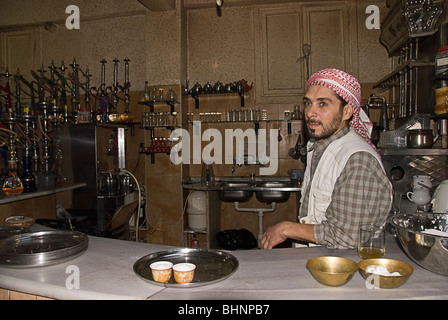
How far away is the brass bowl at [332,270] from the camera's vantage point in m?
1.20

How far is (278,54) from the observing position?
5039 mm

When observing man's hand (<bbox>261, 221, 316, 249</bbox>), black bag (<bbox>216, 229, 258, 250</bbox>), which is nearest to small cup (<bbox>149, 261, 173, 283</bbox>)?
man's hand (<bbox>261, 221, 316, 249</bbox>)

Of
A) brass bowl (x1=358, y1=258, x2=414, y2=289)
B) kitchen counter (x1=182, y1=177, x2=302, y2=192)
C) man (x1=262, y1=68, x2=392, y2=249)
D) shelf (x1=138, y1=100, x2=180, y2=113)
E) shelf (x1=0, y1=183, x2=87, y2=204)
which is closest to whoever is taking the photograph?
brass bowl (x1=358, y1=258, x2=414, y2=289)

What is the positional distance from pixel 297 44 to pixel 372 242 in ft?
13.4

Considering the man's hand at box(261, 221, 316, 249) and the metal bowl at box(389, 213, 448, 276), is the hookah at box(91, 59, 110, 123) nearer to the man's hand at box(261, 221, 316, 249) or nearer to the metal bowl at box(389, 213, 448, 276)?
the man's hand at box(261, 221, 316, 249)

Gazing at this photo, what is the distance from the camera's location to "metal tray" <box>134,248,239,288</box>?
50.7 inches

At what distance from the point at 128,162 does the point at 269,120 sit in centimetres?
225

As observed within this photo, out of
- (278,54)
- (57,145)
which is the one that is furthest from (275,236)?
(278,54)

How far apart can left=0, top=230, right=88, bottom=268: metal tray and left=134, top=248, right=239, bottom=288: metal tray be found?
0.35 m

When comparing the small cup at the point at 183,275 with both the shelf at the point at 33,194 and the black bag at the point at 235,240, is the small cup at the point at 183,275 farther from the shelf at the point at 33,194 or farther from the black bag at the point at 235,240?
the black bag at the point at 235,240

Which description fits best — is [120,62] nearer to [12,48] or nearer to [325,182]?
[12,48]

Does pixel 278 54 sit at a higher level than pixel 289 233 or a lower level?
higher

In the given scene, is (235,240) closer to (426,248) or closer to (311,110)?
(311,110)

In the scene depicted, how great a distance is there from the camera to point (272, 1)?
488 cm
